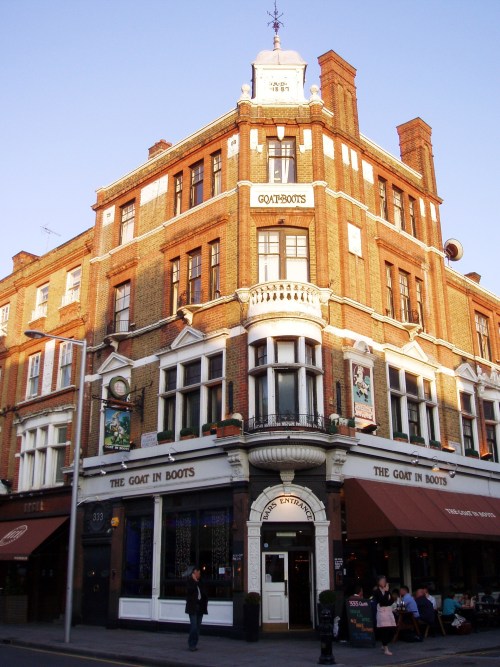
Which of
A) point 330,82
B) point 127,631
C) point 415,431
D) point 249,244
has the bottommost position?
point 127,631

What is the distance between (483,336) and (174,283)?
1492 cm

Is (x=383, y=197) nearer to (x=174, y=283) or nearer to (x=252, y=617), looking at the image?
(x=174, y=283)

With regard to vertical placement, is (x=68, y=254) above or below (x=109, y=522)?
above

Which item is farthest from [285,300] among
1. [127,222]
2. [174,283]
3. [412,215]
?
[127,222]

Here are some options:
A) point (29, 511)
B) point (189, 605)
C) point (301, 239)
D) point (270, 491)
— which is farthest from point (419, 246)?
point (29, 511)

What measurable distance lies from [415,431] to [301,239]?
8.09m

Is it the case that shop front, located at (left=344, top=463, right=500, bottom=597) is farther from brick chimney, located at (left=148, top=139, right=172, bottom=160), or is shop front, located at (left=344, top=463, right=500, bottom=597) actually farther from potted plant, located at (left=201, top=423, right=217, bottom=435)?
brick chimney, located at (left=148, top=139, right=172, bottom=160)

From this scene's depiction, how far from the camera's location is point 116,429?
24156 millimetres

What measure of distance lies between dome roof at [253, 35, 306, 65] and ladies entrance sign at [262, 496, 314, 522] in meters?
15.5

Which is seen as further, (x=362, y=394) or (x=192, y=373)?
(x=192, y=373)

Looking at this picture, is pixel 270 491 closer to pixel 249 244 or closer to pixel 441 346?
pixel 249 244

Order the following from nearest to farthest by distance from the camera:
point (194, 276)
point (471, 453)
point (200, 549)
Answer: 1. point (200, 549)
2. point (194, 276)
3. point (471, 453)

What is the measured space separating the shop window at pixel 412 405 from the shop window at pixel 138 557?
901 centimetres

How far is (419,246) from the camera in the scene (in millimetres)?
28062
